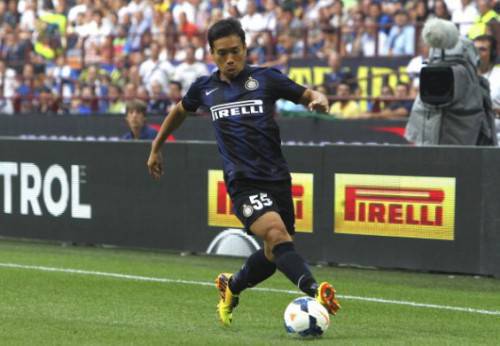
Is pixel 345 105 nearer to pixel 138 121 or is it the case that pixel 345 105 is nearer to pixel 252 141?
pixel 138 121

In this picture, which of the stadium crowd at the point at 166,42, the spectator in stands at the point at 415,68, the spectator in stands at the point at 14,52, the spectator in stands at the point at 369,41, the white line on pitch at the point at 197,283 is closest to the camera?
the white line on pitch at the point at 197,283

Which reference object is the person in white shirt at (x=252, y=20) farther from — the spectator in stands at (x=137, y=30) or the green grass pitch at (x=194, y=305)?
the green grass pitch at (x=194, y=305)

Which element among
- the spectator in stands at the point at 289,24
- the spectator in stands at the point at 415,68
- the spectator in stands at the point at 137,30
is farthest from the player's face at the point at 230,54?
the spectator in stands at the point at 137,30

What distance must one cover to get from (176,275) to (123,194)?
9.72 feet

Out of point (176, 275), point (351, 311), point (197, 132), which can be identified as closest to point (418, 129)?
point (176, 275)

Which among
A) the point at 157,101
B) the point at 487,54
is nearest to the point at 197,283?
the point at 487,54

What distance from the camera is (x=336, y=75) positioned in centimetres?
1991

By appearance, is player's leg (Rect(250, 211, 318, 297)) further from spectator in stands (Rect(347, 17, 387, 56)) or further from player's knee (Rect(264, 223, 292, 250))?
spectator in stands (Rect(347, 17, 387, 56))

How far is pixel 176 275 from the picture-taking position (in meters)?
11.8

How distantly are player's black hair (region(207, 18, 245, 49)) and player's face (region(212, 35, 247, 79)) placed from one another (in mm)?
20

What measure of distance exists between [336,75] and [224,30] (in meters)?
12.2

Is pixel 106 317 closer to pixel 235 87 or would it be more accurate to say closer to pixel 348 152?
pixel 235 87

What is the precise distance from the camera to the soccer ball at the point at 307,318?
24.6 feet

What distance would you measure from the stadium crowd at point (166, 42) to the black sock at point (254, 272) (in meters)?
10.3
